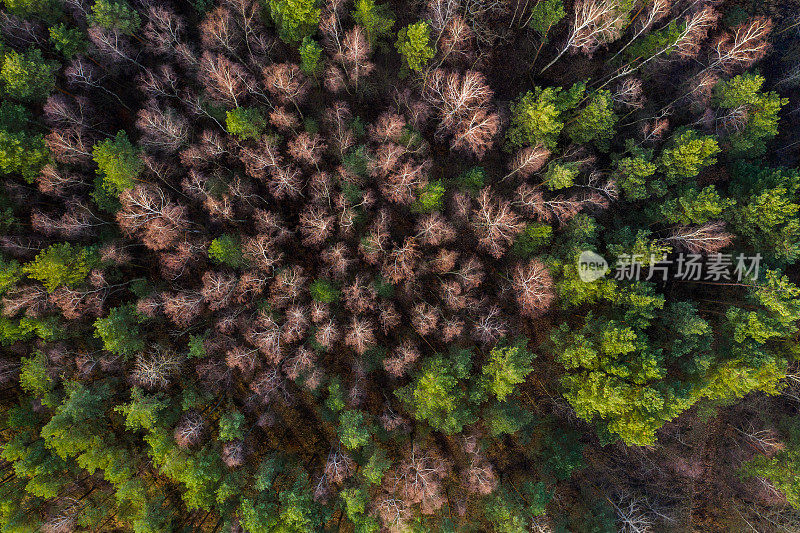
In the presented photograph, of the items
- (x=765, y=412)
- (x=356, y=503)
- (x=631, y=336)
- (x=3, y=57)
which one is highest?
(x=3, y=57)

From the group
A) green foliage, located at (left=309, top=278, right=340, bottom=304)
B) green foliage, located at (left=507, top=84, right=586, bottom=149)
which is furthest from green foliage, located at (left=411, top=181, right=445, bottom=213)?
green foliage, located at (left=309, top=278, right=340, bottom=304)

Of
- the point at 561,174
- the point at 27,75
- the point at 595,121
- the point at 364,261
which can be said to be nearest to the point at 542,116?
the point at 561,174

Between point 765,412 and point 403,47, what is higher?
point 403,47

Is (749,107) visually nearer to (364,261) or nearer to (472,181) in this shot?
(472,181)

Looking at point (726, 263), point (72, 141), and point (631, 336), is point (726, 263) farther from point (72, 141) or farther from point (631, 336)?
point (72, 141)

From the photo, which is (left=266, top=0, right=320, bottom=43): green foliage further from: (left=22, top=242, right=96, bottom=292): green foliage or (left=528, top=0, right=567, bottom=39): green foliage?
(left=22, top=242, right=96, bottom=292): green foliage

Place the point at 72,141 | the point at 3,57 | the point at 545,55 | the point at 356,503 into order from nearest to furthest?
the point at 356,503, the point at 3,57, the point at 72,141, the point at 545,55

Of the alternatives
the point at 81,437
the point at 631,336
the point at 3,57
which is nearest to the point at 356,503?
the point at 81,437
